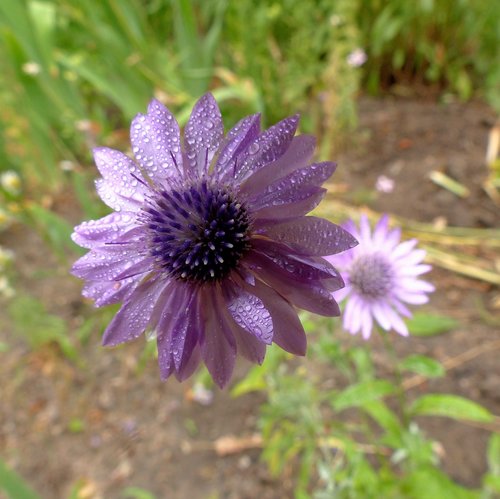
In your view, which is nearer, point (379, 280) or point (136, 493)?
point (379, 280)

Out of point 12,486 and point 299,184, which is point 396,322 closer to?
point 299,184

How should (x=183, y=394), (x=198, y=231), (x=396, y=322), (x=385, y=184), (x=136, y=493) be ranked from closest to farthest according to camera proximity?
(x=198, y=231) → (x=396, y=322) → (x=136, y=493) → (x=183, y=394) → (x=385, y=184)

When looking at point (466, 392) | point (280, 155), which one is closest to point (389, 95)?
point (466, 392)

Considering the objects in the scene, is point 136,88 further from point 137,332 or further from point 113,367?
point 137,332

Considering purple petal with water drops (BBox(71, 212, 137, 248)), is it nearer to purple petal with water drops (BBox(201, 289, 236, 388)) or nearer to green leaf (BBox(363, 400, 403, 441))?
purple petal with water drops (BBox(201, 289, 236, 388))

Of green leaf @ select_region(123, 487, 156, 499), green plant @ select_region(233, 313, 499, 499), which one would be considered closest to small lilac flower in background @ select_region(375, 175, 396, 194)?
green plant @ select_region(233, 313, 499, 499)

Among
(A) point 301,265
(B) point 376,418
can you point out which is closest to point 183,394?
(B) point 376,418

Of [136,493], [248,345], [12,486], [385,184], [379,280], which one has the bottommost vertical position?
[136,493]

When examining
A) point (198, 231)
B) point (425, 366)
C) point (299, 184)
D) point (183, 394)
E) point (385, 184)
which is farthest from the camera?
point (385, 184)
